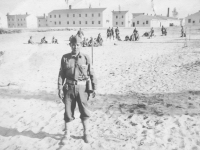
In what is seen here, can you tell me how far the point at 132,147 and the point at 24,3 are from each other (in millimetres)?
101566

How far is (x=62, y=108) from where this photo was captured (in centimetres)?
578

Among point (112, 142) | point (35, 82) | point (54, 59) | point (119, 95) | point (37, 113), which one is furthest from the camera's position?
point (54, 59)

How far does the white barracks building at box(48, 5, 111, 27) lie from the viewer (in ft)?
194

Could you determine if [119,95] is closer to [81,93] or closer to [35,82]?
[81,93]

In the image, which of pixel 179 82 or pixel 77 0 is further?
pixel 77 0

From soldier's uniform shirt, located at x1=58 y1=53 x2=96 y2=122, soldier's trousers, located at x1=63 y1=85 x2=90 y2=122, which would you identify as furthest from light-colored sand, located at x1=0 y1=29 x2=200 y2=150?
soldier's uniform shirt, located at x1=58 y1=53 x2=96 y2=122

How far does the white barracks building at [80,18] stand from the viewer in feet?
194

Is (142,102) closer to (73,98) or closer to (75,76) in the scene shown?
(73,98)

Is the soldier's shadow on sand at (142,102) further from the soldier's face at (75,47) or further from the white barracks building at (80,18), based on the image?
the white barracks building at (80,18)

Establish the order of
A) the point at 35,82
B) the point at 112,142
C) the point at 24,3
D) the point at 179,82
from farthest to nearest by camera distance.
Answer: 1. the point at 24,3
2. the point at 35,82
3. the point at 179,82
4. the point at 112,142

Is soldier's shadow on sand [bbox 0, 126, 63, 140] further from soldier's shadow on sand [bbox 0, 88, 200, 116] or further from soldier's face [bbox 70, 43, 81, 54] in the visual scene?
soldier's face [bbox 70, 43, 81, 54]

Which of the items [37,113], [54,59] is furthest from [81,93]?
[54,59]

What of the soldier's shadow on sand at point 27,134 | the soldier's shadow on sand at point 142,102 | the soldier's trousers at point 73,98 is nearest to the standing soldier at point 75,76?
the soldier's trousers at point 73,98

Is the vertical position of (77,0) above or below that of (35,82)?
above
